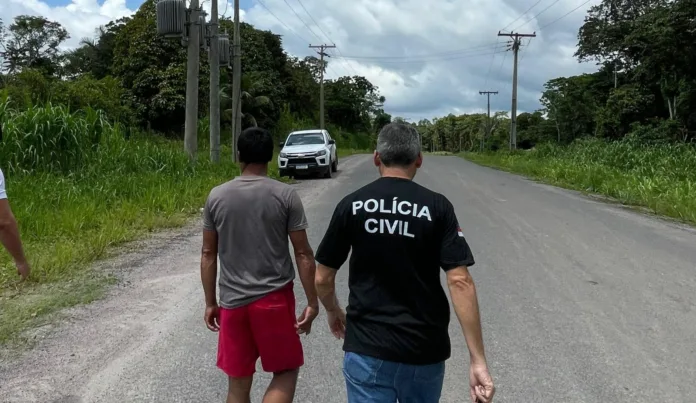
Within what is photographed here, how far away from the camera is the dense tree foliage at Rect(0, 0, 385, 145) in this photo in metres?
29.7

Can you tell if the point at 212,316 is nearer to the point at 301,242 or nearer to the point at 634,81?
the point at 301,242

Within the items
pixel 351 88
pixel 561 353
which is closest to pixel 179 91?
pixel 561 353

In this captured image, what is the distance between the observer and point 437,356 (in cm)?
243

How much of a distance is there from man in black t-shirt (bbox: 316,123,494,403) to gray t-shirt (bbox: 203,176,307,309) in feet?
2.19

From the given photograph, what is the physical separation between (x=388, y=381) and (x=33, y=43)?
64.3 m

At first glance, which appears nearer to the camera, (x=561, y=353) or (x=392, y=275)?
(x=392, y=275)

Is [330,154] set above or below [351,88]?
below

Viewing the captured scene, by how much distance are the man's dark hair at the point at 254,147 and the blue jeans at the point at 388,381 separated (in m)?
1.19

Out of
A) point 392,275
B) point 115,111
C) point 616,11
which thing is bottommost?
point 392,275

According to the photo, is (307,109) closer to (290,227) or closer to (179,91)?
(179,91)

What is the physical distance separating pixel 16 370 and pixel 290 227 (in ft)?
7.94

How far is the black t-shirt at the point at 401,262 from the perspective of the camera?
7.73 ft

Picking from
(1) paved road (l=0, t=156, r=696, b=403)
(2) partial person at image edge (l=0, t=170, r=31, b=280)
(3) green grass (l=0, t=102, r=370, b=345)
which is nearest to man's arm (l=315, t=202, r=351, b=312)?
(1) paved road (l=0, t=156, r=696, b=403)

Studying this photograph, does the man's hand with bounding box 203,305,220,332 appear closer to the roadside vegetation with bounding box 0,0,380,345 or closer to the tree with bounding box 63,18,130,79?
the roadside vegetation with bounding box 0,0,380,345
